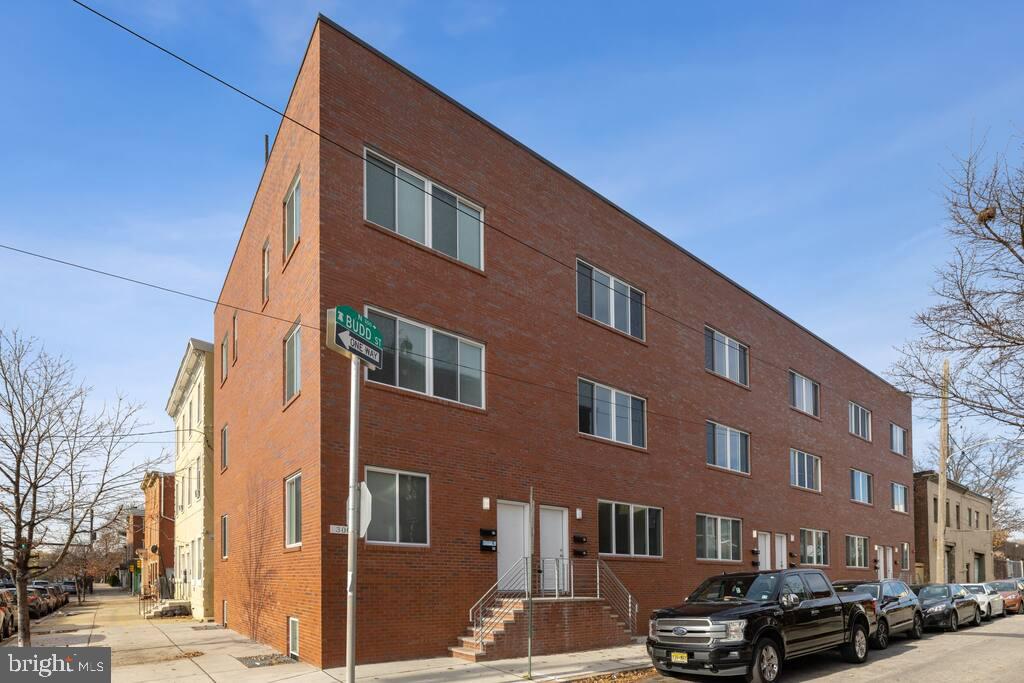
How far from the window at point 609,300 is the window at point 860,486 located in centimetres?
1714

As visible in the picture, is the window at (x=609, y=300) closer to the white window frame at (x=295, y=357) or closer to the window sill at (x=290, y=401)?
the white window frame at (x=295, y=357)

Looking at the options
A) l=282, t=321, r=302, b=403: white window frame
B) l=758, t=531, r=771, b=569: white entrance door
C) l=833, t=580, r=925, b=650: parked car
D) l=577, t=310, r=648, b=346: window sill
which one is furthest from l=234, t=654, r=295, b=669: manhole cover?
l=758, t=531, r=771, b=569: white entrance door

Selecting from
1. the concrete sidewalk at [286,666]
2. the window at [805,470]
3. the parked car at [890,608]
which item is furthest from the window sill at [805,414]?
the concrete sidewalk at [286,666]

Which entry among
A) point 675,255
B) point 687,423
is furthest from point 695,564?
point 675,255

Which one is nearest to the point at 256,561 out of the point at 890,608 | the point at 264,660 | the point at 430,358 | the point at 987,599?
the point at 264,660

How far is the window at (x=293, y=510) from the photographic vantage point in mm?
16219

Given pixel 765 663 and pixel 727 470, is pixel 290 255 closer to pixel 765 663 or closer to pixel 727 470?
pixel 765 663

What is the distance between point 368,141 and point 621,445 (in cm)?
987

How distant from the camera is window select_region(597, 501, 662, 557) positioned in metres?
20.7

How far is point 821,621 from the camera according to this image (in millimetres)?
15023

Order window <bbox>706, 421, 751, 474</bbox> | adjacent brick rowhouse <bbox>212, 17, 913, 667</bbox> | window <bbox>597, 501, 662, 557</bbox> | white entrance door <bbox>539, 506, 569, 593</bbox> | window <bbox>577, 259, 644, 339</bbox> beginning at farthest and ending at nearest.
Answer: window <bbox>706, 421, 751, 474</bbox>, window <bbox>577, 259, 644, 339</bbox>, window <bbox>597, 501, 662, 557</bbox>, white entrance door <bbox>539, 506, 569, 593</bbox>, adjacent brick rowhouse <bbox>212, 17, 913, 667</bbox>

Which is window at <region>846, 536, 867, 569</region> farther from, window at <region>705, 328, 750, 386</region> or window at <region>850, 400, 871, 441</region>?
window at <region>705, 328, 750, 386</region>

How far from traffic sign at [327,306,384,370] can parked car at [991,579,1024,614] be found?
26.4 m

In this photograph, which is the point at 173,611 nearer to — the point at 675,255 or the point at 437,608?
the point at 437,608
